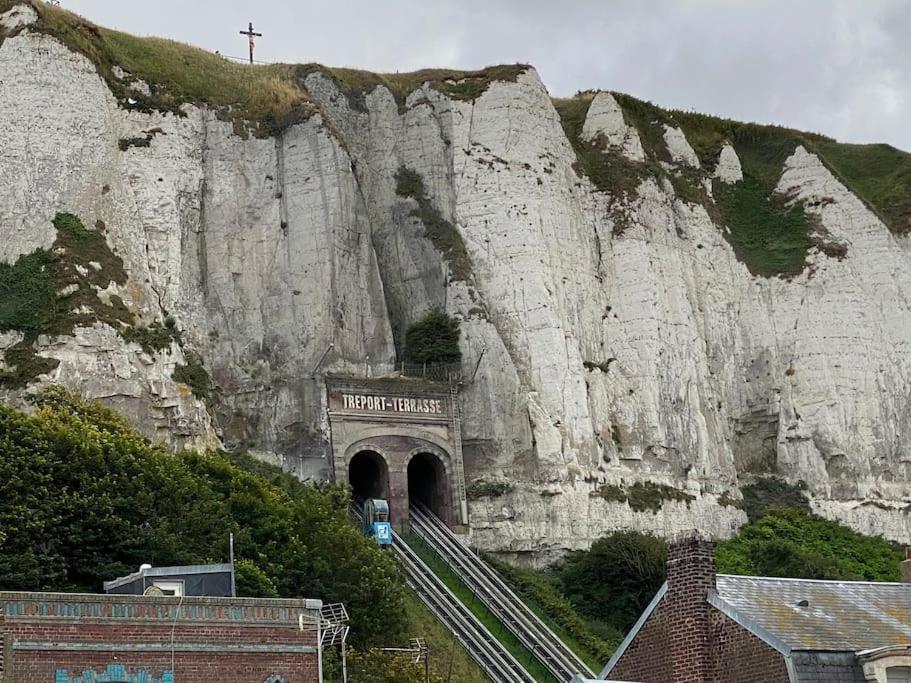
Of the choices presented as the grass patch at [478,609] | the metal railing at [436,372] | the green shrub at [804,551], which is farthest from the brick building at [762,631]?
the metal railing at [436,372]

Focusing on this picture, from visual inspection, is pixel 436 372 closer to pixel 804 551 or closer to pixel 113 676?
pixel 804 551

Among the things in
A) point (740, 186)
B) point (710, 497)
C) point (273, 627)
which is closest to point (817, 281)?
point (740, 186)

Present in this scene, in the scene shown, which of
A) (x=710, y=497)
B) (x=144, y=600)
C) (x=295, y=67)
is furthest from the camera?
(x=295, y=67)

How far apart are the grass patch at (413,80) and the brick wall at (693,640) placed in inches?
1969

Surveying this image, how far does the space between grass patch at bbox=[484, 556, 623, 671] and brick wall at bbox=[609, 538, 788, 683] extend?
2629cm

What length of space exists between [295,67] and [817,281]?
25.8 meters

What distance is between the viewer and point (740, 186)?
8519 centimetres

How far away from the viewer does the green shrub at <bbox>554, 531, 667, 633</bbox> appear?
62.1 metres

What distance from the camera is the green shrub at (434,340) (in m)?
70.1

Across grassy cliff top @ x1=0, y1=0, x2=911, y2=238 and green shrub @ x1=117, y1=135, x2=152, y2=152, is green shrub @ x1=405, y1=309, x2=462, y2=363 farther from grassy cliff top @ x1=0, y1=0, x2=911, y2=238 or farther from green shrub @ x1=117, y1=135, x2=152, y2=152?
green shrub @ x1=117, y1=135, x2=152, y2=152

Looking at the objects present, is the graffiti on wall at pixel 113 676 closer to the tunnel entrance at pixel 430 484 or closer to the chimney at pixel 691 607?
the chimney at pixel 691 607

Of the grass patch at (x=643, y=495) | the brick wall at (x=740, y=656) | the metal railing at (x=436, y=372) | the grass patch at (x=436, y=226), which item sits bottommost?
the brick wall at (x=740, y=656)

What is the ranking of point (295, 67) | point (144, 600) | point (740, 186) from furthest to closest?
1. point (740, 186)
2. point (295, 67)
3. point (144, 600)

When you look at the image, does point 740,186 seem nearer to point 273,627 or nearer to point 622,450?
point 622,450
